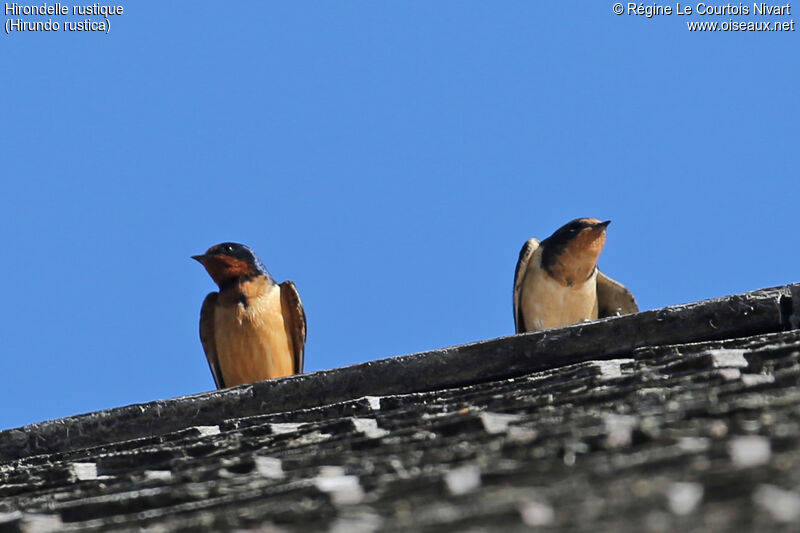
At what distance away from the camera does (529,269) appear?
1088 centimetres

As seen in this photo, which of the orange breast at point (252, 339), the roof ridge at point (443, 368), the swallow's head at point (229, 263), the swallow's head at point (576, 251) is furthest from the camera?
the swallow's head at point (576, 251)

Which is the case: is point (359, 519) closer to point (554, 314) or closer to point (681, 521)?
point (681, 521)

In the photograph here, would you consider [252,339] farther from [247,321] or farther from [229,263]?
[229,263]

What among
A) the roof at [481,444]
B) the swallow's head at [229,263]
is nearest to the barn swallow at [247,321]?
the swallow's head at [229,263]

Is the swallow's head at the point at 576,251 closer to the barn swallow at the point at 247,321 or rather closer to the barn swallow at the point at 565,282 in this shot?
the barn swallow at the point at 565,282

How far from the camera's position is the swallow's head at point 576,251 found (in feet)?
34.0

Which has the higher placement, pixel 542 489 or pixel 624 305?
pixel 624 305

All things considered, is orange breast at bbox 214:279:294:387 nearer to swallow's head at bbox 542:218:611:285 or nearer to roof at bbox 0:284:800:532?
swallow's head at bbox 542:218:611:285

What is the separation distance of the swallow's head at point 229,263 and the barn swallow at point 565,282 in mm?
2389

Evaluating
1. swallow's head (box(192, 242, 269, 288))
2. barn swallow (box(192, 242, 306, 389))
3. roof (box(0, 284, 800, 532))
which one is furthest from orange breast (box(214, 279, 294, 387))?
roof (box(0, 284, 800, 532))

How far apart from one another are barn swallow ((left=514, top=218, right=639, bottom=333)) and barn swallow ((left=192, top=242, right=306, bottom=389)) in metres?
2.21

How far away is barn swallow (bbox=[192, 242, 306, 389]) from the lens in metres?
9.09

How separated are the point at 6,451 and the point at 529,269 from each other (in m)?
6.01

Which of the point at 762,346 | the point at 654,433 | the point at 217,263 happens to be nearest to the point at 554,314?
the point at 217,263
